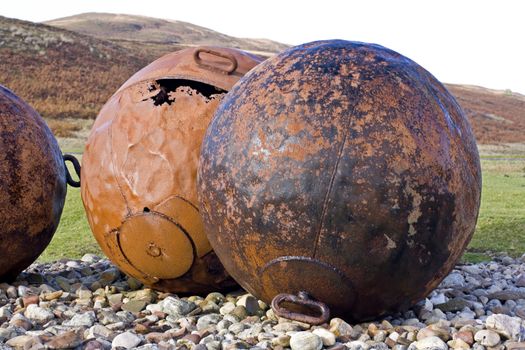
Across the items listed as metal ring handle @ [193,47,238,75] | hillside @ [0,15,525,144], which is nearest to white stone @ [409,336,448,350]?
metal ring handle @ [193,47,238,75]

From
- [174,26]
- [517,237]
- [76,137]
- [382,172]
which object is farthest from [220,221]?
[174,26]

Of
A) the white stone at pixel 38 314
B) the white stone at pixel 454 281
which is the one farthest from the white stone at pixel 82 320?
the white stone at pixel 454 281

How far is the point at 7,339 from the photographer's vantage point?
4.40m

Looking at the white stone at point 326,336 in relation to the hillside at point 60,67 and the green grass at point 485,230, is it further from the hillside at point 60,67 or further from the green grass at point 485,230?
the hillside at point 60,67

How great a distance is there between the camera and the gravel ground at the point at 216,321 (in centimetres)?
415

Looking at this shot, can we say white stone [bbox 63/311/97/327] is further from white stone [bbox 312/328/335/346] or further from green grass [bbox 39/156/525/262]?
green grass [bbox 39/156/525/262]

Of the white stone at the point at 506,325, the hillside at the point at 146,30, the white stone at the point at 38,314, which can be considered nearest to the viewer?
the white stone at the point at 506,325

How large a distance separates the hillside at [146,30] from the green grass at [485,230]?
7161 cm

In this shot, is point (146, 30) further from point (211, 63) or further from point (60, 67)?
point (211, 63)

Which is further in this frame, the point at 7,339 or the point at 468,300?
the point at 468,300

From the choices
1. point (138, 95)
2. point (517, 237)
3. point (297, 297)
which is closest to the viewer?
point (297, 297)

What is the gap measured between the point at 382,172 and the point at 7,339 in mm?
2549

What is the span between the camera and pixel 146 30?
92.7 m

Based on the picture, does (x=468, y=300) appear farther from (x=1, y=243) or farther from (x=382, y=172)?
(x=1, y=243)
